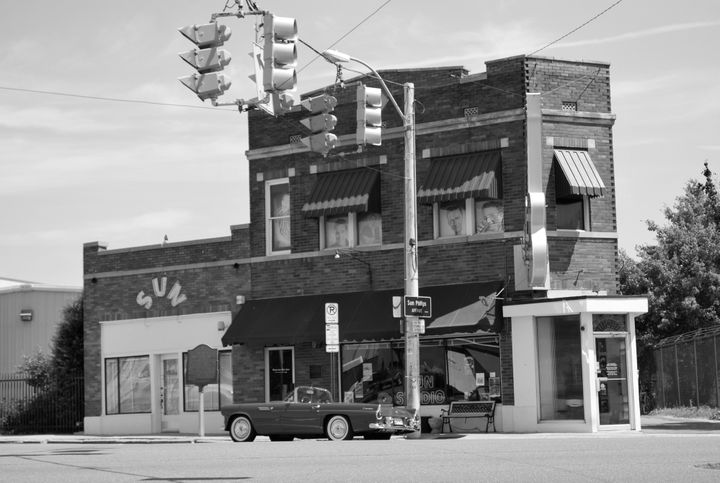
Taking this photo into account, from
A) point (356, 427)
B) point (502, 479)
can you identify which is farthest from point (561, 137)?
point (502, 479)

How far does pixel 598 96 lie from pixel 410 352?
8490 mm

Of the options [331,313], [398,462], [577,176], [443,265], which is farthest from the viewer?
[443,265]

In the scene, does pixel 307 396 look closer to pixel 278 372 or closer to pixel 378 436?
pixel 378 436

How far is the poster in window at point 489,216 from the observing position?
91.4ft

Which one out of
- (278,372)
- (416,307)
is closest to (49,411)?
(278,372)

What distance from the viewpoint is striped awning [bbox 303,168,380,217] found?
29.2 meters

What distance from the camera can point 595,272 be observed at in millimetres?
27656

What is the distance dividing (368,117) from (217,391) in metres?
13.3

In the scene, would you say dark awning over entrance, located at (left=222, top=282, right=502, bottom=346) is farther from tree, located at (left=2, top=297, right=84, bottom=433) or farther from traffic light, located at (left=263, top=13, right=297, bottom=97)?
traffic light, located at (left=263, top=13, right=297, bottom=97)

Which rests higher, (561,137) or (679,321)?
(561,137)

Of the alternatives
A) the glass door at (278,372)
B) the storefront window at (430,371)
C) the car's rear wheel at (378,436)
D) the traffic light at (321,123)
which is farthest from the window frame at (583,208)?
the traffic light at (321,123)

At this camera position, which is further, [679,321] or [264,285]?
[679,321]

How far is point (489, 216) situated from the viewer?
28.0 metres

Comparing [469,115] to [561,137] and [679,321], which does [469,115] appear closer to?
[561,137]
